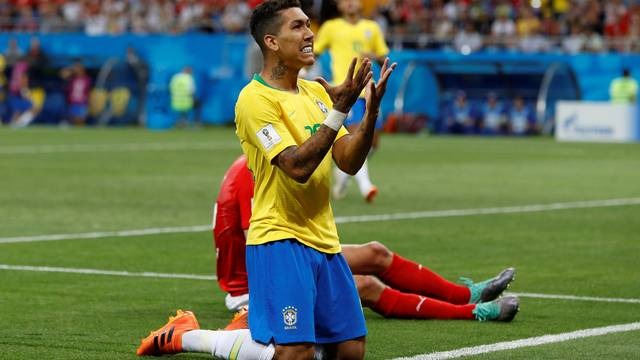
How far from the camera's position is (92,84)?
44.6 metres

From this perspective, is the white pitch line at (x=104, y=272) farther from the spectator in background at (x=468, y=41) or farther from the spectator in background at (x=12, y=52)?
the spectator in background at (x=12, y=52)

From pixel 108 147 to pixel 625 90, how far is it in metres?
14.6

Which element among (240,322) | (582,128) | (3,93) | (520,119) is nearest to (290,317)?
(240,322)

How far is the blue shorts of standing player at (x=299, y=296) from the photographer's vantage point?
676 centimetres

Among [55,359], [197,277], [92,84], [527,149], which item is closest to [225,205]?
[55,359]

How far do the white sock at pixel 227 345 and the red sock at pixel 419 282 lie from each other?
184 cm

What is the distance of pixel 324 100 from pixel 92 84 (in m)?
38.1

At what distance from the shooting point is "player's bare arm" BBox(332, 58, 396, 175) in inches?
259

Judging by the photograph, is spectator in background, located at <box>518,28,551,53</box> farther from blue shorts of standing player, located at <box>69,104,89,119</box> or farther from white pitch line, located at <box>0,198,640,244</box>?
white pitch line, located at <box>0,198,640,244</box>

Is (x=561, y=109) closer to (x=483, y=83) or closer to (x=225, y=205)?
(x=483, y=83)

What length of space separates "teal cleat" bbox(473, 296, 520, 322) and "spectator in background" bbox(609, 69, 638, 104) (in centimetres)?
3025

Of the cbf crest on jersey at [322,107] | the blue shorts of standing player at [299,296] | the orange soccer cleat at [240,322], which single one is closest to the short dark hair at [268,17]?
the cbf crest on jersey at [322,107]

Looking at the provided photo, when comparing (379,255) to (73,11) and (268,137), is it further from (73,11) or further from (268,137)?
(73,11)

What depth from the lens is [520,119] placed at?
134 feet
